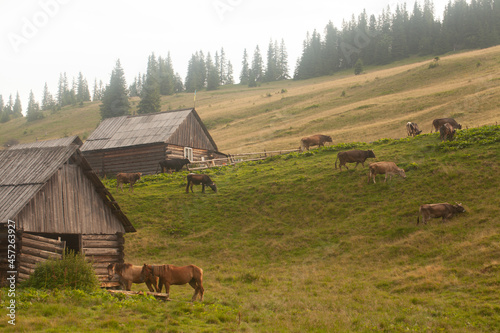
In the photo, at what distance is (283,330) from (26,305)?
6.45 metres

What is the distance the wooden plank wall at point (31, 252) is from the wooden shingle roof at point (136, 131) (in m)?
24.6

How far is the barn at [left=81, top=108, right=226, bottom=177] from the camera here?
132ft

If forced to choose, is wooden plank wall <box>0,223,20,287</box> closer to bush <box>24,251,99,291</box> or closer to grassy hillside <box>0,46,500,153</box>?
bush <box>24,251,99,291</box>

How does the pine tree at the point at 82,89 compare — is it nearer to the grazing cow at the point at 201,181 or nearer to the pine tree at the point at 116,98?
the pine tree at the point at 116,98

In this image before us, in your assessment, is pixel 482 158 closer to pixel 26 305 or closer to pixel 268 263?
pixel 268 263

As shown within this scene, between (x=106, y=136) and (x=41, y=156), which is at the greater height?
(x=106, y=136)

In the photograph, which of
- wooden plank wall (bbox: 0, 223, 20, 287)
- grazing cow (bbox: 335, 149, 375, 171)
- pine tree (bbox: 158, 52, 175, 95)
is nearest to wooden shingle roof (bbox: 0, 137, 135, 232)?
wooden plank wall (bbox: 0, 223, 20, 287)

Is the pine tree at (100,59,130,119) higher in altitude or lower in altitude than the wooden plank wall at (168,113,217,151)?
higher

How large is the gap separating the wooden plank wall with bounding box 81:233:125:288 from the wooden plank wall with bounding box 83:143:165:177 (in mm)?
21559

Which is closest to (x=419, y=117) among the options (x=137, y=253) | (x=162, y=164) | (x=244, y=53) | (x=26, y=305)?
(x=162, y=164)

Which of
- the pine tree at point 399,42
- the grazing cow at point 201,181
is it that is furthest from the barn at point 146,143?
the pine tree at point 399,42

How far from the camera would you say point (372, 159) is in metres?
29.7

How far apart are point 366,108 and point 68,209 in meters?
45.3

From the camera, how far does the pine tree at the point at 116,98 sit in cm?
8548
